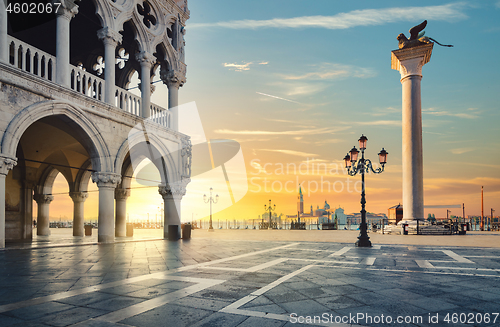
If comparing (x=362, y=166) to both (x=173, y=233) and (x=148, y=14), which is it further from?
(x=148, y=14)

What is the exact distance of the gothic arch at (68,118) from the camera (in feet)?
35.9

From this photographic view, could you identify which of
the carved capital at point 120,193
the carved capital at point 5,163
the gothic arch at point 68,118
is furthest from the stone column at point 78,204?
the carved capital at point 5,163

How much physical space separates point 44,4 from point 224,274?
16.4 meters

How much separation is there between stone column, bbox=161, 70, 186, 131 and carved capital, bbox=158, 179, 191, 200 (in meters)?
3.28

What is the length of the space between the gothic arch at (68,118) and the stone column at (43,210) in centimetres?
911

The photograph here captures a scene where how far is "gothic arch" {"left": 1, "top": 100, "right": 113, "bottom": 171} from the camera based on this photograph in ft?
35.9

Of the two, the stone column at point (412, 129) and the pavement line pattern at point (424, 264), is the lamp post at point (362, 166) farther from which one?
the stone column at point (412, 129)

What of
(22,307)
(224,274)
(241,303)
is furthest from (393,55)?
(22,307)

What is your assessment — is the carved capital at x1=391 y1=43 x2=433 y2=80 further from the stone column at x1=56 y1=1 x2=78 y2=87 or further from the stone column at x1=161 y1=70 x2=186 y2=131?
the stone column at x1=56 y1=1 x2=78 y2=87

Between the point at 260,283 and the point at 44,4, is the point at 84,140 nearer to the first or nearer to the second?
the point at 44,4

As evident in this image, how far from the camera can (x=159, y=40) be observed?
18.3 meters

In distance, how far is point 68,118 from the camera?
42.8 ft

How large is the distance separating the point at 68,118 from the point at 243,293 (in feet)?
36.7

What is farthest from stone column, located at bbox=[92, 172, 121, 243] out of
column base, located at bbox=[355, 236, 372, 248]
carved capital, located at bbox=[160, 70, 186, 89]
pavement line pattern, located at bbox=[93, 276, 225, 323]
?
column base, located at bbox=[355, 236, 372, 248]
